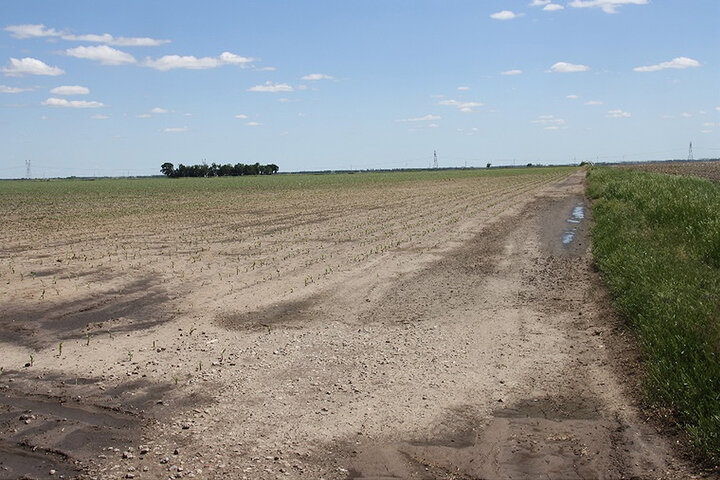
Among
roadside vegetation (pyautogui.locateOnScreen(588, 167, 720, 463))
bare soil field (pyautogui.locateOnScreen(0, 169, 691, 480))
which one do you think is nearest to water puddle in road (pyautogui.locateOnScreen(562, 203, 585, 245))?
roadside vegetation (pyautogui.locateOnScreen(588, 167, 720, 463))

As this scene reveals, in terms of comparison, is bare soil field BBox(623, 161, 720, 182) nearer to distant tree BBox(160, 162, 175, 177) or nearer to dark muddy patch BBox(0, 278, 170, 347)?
dark muddy patch BBox(0, 278, 170, 347)

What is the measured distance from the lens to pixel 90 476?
4777 millimetres

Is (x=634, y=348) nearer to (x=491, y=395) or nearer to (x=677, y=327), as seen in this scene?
(x=677, y=327)

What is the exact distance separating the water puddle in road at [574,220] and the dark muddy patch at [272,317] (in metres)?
9.87

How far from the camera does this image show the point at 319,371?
7.08m

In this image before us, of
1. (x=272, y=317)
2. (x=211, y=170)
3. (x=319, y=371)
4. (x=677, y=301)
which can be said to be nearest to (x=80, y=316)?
(x=272, y=317)

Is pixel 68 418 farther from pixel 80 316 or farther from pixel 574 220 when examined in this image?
pixel 574 220

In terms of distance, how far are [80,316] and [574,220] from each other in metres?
19.1

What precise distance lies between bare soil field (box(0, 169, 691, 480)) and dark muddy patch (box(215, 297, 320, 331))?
6cm

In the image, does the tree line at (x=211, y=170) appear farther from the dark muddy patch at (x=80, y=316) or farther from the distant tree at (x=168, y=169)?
the dark muddy patch at (x=80, y=316)

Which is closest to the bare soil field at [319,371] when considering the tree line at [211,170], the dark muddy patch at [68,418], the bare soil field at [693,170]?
the dark muddy patch at [68,418]

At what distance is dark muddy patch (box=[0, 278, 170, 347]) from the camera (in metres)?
8.67

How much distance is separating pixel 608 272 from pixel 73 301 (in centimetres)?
891

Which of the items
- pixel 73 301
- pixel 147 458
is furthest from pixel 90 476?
pixel 73 301
